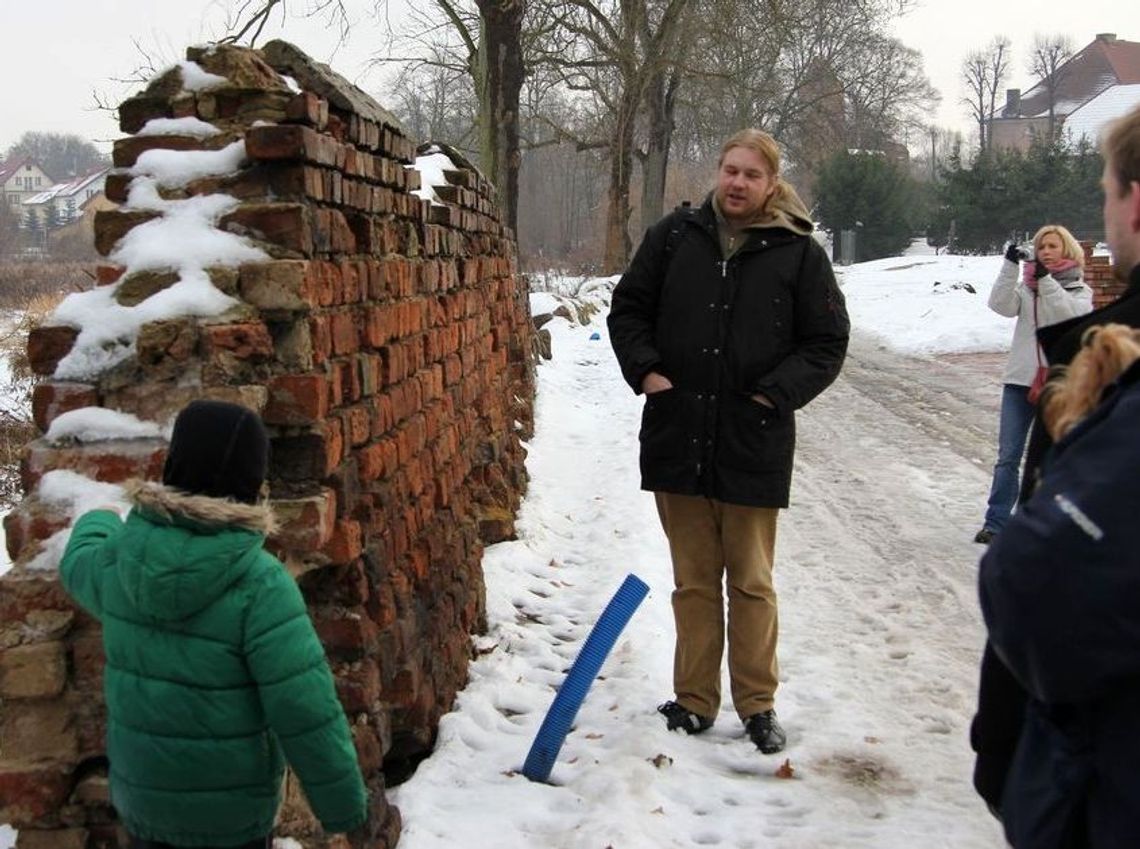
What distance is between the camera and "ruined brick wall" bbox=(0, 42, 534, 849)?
262 centimetres

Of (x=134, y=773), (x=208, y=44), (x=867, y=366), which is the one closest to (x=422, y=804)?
(x=134, y=773)

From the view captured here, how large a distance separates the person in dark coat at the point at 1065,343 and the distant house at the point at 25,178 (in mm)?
87632

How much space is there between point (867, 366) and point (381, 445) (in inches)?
499

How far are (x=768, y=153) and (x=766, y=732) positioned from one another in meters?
2.01

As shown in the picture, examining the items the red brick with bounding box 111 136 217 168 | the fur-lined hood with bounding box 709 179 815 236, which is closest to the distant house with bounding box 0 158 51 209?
the red brick with bounding box 111 136 217 168

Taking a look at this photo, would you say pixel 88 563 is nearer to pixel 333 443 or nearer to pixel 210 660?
pixel 210 660

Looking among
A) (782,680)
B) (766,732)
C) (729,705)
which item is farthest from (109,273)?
(782,680)

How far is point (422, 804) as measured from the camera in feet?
10.8

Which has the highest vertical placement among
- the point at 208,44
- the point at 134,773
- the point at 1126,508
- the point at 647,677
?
the point at 208,44

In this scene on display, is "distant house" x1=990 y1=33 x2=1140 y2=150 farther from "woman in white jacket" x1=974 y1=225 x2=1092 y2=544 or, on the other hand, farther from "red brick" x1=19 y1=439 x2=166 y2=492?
"red brick" x1=19 y1=439 x2=166 y2=492

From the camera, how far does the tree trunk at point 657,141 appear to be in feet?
86.8

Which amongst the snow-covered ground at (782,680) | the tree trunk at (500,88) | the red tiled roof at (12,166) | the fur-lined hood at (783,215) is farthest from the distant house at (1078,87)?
the fur-lined hood at (783,215)

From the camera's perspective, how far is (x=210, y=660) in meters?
2.10

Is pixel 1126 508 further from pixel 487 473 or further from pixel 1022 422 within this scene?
pixel 1022 422
